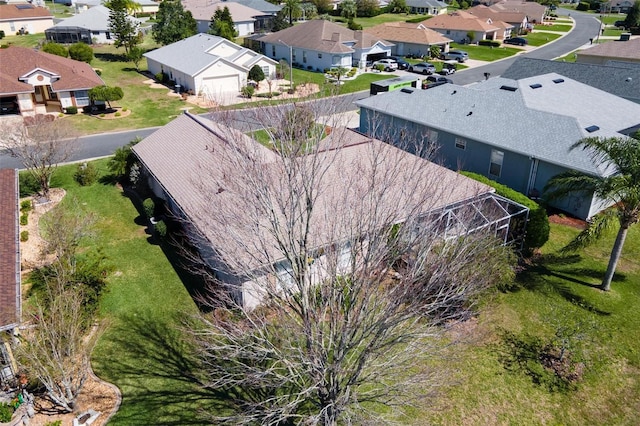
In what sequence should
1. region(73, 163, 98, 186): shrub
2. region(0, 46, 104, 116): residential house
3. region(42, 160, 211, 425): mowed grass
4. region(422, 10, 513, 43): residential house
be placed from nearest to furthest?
region(42, 160, 211, 425): mowed grass
region(73, 163, 98, 186): shrub
region(0, 46, 104, 116): residential house
region(422, 10, 513, 43): residential house

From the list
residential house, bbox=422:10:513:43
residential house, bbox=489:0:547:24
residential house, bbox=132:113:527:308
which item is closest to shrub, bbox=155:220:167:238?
residential house, bbox=132:113:527:308

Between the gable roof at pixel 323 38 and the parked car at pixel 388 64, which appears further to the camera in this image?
the parked car at pixel 388 64

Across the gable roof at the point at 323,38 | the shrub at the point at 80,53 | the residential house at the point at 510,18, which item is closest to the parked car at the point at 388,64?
the gable roof at the point at 323,38

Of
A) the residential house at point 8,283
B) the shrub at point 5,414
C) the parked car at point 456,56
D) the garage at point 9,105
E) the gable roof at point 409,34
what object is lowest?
the shrub at point 5,414

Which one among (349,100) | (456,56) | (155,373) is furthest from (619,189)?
(456,56)

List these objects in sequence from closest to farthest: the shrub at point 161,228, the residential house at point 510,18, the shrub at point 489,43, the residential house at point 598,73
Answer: the shrub at point 161,228 → the residential house at point 598,73 → the shrub at point 489,43 → the residential house at point 510,18

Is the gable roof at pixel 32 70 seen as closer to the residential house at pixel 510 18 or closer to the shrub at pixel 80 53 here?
the shrub at pixel 80 53

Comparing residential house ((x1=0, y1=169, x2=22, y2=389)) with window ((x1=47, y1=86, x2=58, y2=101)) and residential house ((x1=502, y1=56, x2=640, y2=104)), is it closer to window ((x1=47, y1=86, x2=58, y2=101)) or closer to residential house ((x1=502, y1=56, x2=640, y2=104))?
window ((x1=47, y1=86, x2=58, y2=101))

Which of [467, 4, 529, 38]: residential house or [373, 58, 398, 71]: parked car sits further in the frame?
[467, 4, 529, 38]: residential house
